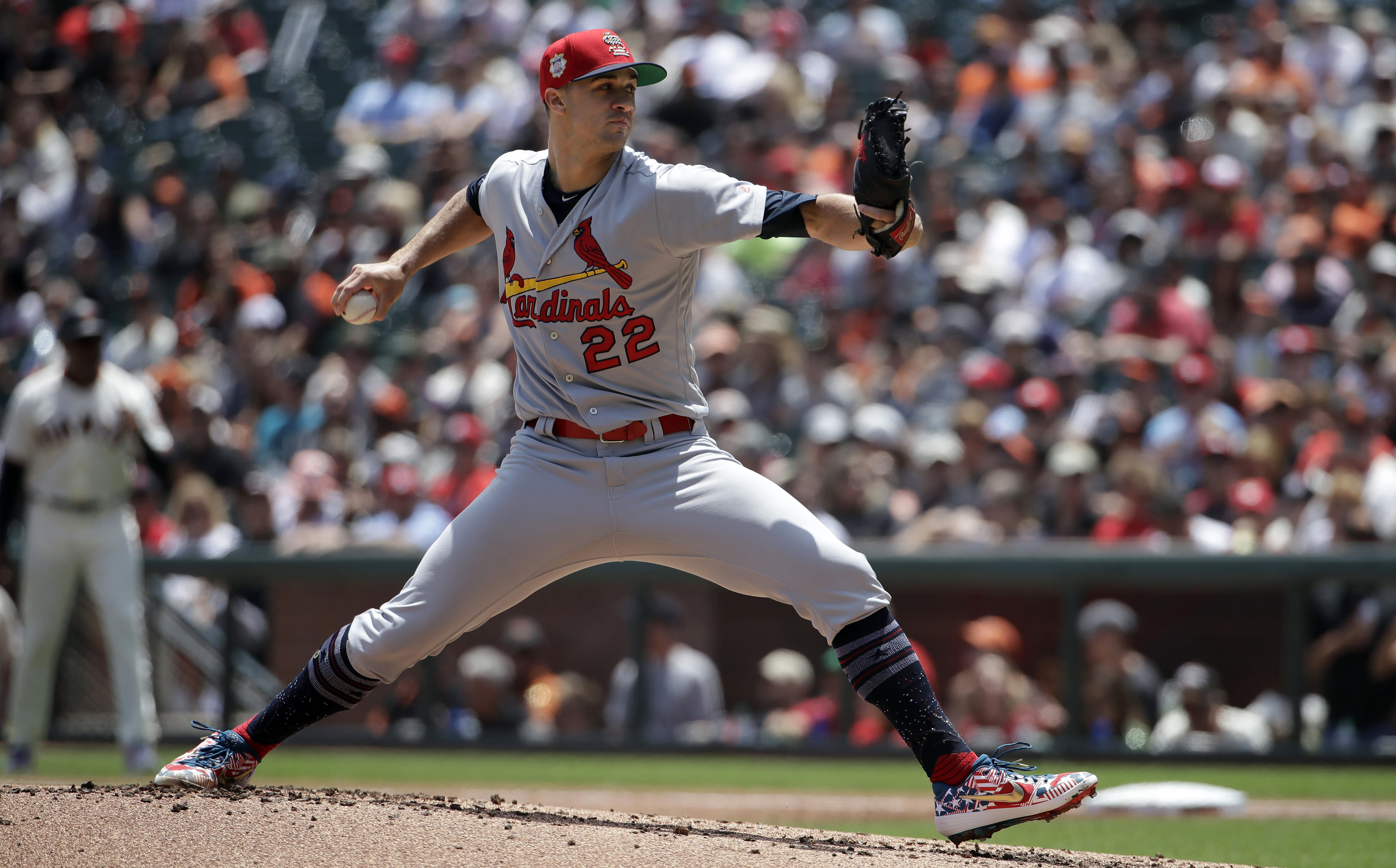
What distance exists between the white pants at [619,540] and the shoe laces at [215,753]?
0.49 meters

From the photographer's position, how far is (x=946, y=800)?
366 centimetres

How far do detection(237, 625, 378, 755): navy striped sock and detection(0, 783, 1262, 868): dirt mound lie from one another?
0.52 ft

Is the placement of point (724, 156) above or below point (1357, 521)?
above

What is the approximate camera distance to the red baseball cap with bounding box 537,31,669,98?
3676mm

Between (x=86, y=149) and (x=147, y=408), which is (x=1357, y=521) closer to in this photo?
(x=147, y=408)

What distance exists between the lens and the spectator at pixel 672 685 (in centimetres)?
827

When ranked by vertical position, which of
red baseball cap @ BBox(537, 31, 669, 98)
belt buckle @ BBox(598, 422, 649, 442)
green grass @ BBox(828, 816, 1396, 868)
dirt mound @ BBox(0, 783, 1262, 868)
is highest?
red baseball cap @ BBox(537, 31, 669, 98)

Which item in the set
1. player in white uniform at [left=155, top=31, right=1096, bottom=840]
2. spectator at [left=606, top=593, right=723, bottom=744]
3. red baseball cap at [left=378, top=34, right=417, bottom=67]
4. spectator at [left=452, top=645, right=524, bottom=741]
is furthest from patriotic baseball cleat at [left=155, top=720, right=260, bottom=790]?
red baseball cap at [left=378, top=34, right=417, bottom=67]

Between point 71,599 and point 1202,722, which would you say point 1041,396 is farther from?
point 71,599

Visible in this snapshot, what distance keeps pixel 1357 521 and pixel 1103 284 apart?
2.82m

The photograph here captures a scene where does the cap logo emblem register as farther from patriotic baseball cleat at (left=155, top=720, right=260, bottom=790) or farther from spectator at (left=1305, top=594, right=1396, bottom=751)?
spectator at (left=1305, top=594, right=1396, bottom=751)

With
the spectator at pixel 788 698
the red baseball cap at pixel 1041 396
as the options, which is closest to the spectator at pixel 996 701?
the spectator at pixel 788 698

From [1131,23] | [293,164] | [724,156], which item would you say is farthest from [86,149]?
[1131,23]

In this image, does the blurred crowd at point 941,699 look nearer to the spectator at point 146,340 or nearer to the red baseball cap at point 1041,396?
the red baseball cap at point 1041,396
